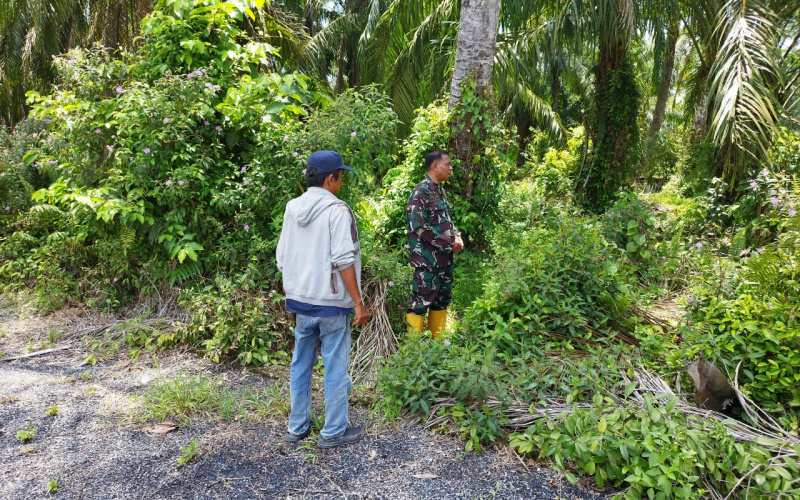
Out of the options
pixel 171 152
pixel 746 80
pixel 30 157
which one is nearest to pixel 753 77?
pixel 746 80

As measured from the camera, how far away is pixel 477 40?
5.71m

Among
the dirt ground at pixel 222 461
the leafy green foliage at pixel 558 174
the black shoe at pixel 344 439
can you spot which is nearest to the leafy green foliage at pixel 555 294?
the dirt ground at pixel 222 461

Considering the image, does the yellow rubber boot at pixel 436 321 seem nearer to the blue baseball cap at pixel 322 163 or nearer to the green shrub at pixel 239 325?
the green shrub at pixel 239 325

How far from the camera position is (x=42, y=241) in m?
6.70

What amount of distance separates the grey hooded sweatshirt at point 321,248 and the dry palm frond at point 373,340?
1245 mm

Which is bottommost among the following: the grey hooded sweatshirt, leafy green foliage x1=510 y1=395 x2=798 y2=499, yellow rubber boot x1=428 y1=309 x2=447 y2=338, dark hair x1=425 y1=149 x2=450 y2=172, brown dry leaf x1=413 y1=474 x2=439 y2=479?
brown dry leaf x1=413 y1=474 x2=439 y2=479

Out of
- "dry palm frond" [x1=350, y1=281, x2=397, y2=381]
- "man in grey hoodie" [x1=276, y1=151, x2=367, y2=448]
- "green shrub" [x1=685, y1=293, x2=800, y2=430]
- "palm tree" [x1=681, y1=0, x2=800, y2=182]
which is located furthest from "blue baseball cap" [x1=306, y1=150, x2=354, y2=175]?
"palm tree" [x1=681, y1=0, x2=800, y2=182]

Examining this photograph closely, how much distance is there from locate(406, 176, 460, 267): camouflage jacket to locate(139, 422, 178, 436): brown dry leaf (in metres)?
2.13

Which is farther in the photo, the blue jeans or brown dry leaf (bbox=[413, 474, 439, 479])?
the blue jeans

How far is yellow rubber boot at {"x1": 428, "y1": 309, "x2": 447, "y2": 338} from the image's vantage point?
4.66 m

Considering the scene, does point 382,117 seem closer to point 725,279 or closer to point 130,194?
point 130,194

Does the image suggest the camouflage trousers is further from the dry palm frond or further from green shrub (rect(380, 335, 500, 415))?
green shrub (rect(380, 335, 500, 415))

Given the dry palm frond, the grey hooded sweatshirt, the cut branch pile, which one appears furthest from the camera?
the dry palm frond

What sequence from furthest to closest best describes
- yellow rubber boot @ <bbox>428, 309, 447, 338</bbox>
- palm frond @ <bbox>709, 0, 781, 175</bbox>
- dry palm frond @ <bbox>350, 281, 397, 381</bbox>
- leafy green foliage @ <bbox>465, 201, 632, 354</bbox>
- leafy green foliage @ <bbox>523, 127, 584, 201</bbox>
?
leafy green foliage @ <bbox>523, 127, 584, 201</bbox>
palm frond @ <bbox>709, 0, 781, 175</bbox>
yellow rubber boot @ <bbox>428, 309, 447, 338</bbox>
dry palm frond @ <bbox>350, 281, 397, 381</bbox>
leafy green foliage @ <bbox>465, 201, 632, 354</bbox>
